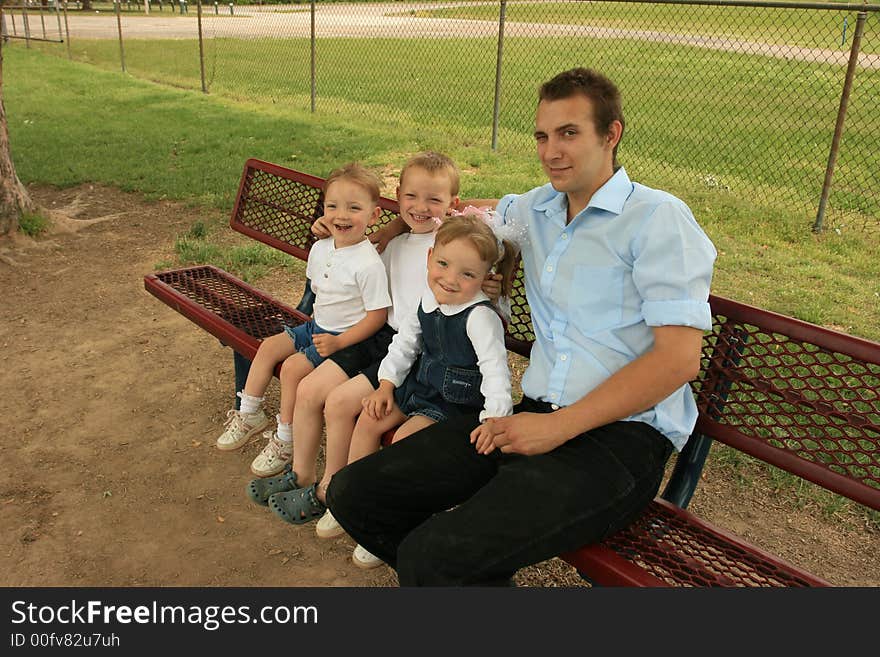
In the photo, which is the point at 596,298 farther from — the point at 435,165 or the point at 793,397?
the point at 435,165

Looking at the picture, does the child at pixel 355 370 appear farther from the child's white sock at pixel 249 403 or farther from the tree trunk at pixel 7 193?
the tree trunk at pixel 7 193

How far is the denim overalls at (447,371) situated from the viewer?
8.93ft

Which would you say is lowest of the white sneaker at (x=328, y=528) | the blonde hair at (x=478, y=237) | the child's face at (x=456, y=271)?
the white sneaker at (x=328, y=528)

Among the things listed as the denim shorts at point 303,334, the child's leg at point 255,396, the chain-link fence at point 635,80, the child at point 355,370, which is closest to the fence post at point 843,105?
the chain-link fence at point 635,80

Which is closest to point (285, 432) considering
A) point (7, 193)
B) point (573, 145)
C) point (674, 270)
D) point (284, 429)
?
point (284, 429)

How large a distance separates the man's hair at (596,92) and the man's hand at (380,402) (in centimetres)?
111

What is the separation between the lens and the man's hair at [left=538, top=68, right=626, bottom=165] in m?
2.35

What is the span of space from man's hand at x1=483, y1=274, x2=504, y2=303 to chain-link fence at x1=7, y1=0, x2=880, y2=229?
477cm

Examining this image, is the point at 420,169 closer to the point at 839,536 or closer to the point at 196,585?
the point at 196,585

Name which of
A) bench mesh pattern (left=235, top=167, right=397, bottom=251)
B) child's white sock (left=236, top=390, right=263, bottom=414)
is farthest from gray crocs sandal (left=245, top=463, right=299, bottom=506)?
bench mesh pattern (left=235, top=167, right=397, bottom=251)

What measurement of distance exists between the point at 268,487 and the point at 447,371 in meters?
0.96

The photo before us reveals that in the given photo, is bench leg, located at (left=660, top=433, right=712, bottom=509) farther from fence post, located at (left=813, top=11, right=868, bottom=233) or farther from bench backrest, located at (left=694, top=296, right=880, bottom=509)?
fence post, located at (left=813, top=11, right=868, bottom=233)

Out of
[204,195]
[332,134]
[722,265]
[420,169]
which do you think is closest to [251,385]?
[420,169]

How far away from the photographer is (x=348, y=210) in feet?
10.4
